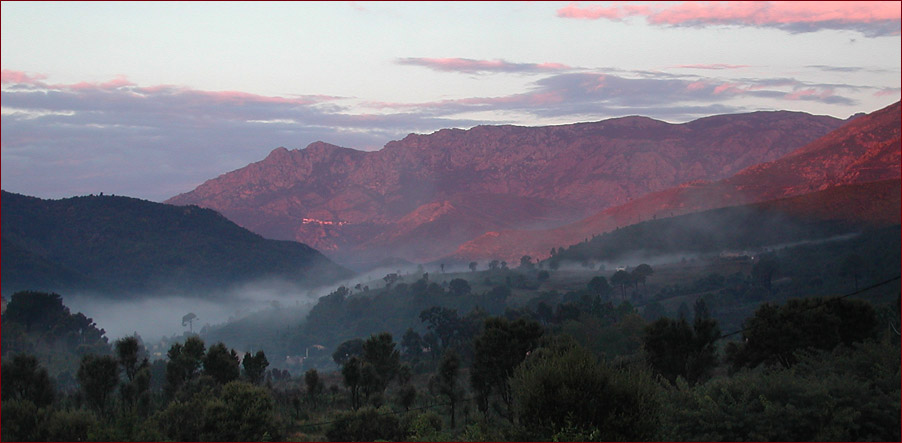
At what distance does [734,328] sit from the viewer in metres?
94.1

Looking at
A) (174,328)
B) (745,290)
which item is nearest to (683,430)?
(745,290)

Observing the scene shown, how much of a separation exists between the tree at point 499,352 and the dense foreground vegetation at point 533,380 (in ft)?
0.29

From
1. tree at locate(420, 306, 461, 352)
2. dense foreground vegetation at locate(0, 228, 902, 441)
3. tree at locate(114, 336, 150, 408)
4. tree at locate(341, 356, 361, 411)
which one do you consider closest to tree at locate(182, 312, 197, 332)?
dense foreground vegetation at locate(0, 228, 902, 441)

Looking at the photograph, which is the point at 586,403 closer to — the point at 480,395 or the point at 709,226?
the point at 480,395

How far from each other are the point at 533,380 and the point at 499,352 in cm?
2634

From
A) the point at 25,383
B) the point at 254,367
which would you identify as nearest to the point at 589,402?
the point at 254,367

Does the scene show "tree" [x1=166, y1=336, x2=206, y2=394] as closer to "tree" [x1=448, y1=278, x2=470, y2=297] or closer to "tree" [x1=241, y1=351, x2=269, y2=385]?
"tree" [x1=241, y1=351, x2=269, y2=385]

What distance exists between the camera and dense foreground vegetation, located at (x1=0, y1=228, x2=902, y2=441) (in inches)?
876

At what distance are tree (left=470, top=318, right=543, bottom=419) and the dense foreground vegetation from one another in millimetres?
90

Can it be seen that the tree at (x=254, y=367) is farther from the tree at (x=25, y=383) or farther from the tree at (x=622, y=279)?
the tree at (x=622, y=279)

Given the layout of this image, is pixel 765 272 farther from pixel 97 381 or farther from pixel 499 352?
pixel 97 381

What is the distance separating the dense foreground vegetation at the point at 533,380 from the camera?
22.2 metres

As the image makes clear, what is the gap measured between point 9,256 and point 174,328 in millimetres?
55249

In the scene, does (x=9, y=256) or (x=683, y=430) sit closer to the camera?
(x=683, y=430)
